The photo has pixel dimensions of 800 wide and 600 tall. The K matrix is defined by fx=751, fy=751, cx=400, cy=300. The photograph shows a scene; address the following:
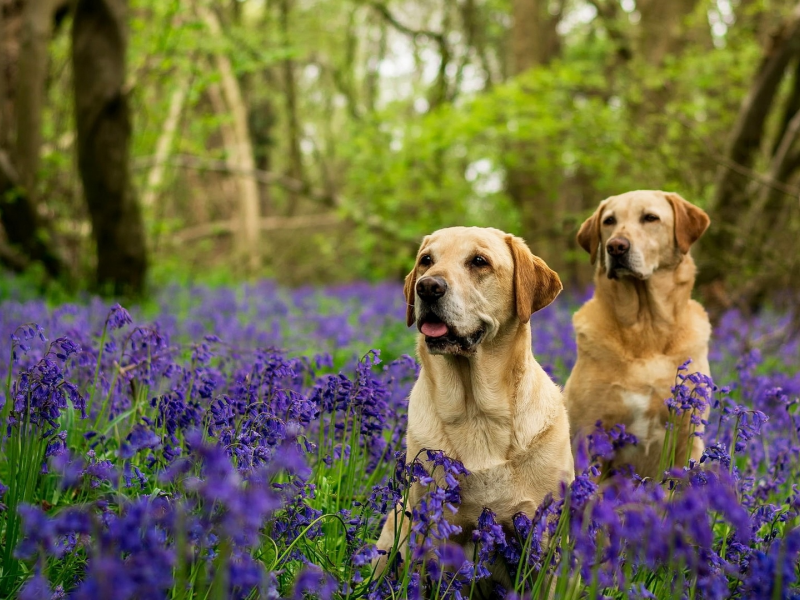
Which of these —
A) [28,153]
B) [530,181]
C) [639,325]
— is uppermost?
[639,325]

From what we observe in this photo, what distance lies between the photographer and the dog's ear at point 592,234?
15.5 feet

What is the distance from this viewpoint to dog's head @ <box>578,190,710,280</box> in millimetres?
4371

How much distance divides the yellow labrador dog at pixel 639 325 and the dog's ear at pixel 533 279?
1000 mm

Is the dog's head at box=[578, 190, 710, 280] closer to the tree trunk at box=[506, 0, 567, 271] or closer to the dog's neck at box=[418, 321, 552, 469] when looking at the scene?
the dog's neck at box=[418, 321, 552, 469]

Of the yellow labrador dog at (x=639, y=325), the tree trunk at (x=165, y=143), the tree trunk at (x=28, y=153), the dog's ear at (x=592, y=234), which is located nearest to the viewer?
the yellow labrador dog at (x=639, y=325)

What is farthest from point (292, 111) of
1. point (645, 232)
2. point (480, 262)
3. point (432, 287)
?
point (432, 287)

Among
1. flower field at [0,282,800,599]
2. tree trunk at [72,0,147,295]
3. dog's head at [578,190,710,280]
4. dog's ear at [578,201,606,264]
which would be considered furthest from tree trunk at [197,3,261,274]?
dog's head at [578,190,710,280]

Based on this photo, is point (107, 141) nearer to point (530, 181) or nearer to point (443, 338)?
point (443, 338)

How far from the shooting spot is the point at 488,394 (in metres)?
3.16

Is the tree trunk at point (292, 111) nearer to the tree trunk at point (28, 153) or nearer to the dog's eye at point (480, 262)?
the tree trunk at point (28, 153)

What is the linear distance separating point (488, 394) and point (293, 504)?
3.13 feet

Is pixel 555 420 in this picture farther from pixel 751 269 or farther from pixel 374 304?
pixel 374 304

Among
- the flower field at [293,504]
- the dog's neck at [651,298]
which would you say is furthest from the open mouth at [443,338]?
the dog's neck at [651,298]

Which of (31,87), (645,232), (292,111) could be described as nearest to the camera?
(645,232)
